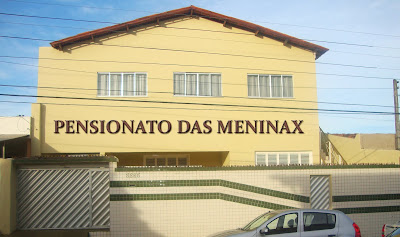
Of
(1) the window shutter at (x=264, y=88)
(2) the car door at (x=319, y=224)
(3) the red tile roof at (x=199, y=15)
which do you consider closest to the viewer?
(2) the car door at (x=319, y=224)

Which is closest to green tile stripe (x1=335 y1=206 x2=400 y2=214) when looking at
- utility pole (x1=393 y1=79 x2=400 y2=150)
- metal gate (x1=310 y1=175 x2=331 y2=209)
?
metal gate (x1=310 y1=175 x2=331 y2=209)

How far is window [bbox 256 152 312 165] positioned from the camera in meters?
19.8

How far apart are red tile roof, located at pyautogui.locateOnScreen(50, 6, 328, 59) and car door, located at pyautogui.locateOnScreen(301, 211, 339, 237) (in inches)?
454

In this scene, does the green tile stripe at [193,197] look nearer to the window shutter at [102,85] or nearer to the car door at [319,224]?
the car door at [319,224]

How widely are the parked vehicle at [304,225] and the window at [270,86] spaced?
10.4m

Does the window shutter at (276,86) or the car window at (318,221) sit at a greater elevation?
the window shutter at (276,86)

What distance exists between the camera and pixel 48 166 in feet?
44.1

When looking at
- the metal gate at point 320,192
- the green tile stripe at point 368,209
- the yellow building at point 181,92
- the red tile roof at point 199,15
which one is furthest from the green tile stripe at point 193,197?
the red tile roof at point 199,15

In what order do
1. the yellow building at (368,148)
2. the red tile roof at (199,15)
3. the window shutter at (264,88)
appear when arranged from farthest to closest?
the yellow building at (368,148), the window shutter at (264,88), the red tile roof at (199,15)

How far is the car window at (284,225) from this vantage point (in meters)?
10.2

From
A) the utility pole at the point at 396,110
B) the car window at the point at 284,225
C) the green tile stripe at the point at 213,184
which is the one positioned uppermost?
the utility pole at the point at 396,110

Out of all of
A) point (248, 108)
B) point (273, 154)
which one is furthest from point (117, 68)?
point (273, 154)

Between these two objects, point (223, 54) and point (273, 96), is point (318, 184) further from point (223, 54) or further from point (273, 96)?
point (223, 54)

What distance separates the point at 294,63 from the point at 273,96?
1.89 meters
